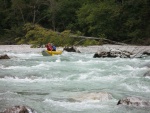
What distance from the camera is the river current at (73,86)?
8.73 metres

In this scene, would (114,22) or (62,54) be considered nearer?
(62,54)

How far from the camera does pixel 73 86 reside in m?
11.6

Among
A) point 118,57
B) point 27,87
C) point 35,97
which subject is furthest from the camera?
point 118,57

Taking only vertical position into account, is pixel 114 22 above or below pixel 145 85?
above

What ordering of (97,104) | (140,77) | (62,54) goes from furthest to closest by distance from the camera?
(62,54) < (140,77) < (97,104)

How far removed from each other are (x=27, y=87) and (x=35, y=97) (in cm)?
165

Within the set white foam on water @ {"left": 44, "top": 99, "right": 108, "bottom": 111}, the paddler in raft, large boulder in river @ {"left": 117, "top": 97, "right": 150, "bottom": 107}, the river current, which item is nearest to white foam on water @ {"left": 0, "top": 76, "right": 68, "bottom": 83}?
the river current

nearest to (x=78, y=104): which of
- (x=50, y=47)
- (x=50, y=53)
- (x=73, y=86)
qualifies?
(x=73, y=86)

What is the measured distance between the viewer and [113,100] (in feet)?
30.8

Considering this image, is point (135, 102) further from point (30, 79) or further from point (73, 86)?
point (30, 79)

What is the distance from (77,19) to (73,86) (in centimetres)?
2920

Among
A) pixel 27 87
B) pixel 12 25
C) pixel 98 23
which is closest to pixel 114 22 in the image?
pixel 98 23

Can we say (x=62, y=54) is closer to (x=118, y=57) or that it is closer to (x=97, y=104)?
(x=118, y=57)

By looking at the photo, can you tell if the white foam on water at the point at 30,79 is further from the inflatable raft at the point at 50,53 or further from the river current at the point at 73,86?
the inflatable raft at the point at 50,53
